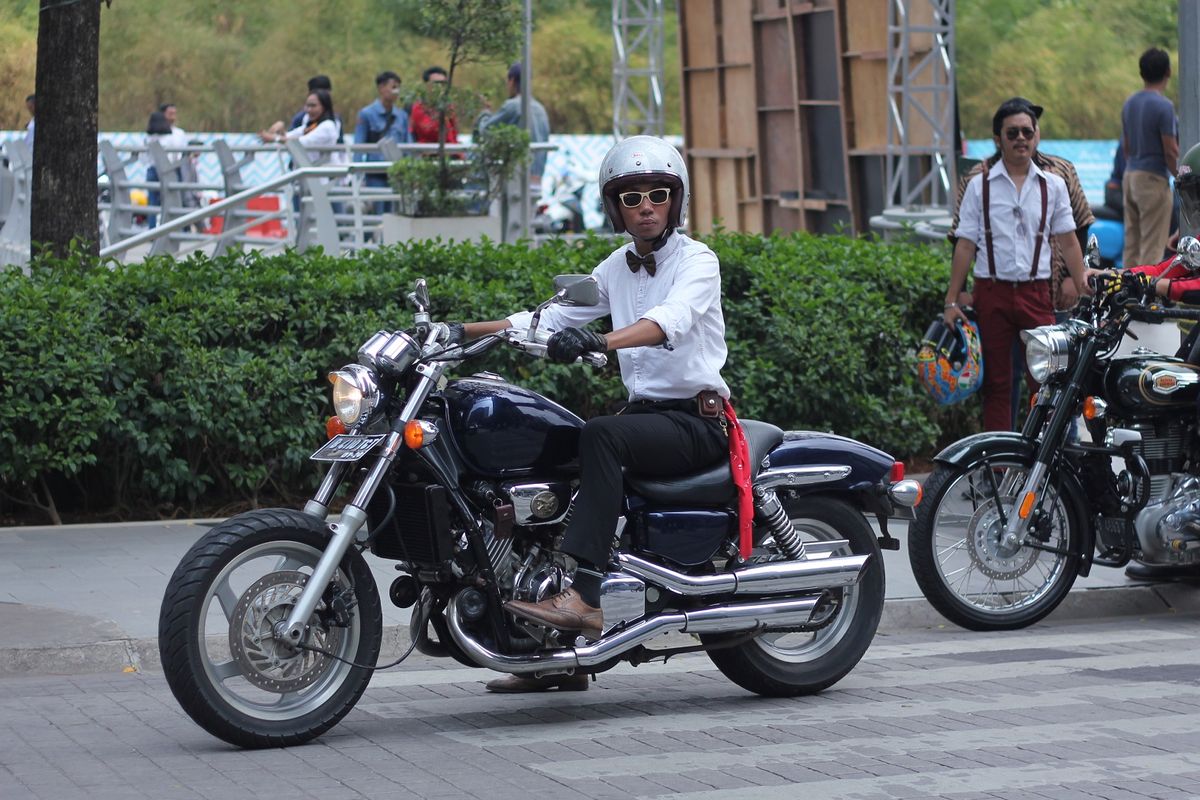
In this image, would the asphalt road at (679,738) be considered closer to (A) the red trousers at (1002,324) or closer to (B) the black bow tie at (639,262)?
(B) the black bow tie at (639,262)

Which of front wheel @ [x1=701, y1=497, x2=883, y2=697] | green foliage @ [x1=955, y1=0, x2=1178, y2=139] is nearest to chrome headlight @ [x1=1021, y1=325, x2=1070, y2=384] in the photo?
front wheel @ [x1=701, y1=497, x2=883, y2=697]

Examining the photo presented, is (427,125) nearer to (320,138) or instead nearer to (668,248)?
(320,138)

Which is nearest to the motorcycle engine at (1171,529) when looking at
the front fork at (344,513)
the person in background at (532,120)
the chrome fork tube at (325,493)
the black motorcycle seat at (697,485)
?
the black motorcycle seat at (697,485)

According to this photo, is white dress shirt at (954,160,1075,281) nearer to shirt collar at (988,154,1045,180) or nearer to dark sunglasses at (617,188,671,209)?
shirt collar at (988,154,1045,180)

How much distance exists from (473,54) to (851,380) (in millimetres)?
8497

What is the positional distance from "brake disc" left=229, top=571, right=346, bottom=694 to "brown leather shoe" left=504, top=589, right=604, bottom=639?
62cm

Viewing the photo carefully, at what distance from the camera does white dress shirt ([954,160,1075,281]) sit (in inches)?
385

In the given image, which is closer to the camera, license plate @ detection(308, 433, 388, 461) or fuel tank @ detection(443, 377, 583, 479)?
license plate @ detection(308, 433, 388, 461)

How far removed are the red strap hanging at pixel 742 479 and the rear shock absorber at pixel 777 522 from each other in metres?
0.07

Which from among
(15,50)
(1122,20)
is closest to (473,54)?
(15,50)

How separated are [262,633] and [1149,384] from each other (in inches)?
166

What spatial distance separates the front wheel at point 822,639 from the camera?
6.63 m

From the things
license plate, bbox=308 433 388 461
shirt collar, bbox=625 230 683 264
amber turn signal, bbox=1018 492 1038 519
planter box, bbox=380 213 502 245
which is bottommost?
amber turn signal, bbox=1018 492 1038 519

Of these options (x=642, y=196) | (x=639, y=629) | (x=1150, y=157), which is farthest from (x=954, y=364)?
(x=1150, y=157)
